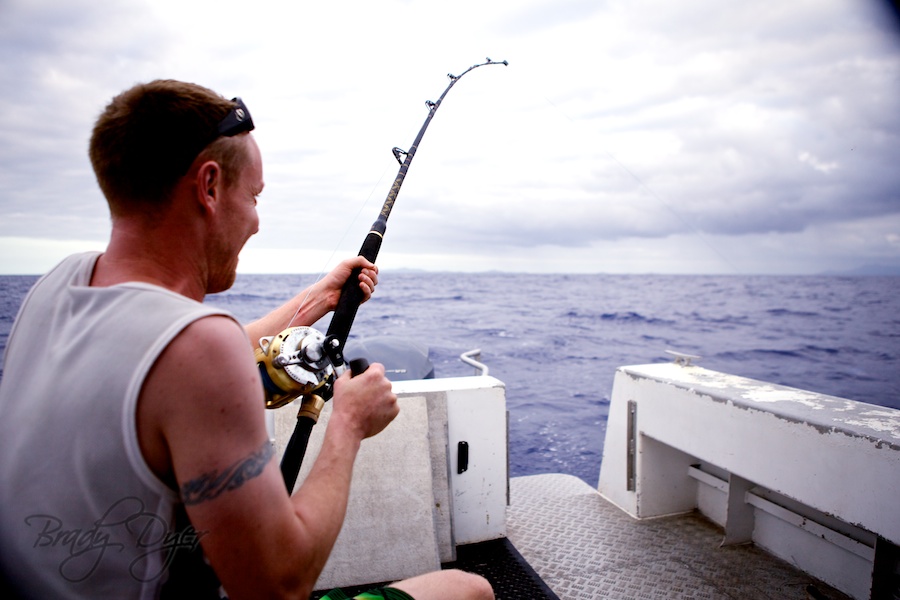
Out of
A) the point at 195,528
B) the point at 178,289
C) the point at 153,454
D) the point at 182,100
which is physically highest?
the point at 182,100

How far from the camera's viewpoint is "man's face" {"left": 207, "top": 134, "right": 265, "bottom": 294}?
1181mm

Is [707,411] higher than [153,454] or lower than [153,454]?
lower

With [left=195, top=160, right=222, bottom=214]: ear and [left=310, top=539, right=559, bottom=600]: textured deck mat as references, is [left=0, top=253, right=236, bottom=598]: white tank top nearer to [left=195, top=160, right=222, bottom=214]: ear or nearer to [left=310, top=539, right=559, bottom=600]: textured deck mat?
[left=195, top=160, right=222, bottom=214]: ear

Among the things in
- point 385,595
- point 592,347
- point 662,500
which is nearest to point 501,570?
point 662,500

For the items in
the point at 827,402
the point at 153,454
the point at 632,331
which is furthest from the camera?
the point at 632,331

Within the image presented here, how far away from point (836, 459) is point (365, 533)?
2101 millimetres

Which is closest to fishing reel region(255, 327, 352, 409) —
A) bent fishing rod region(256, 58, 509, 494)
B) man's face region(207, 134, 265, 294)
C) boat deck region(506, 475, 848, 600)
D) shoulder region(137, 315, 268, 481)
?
bent fishing rod region(256, 58, 509, 494)

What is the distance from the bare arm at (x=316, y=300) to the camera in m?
1.95

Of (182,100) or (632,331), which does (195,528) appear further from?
(632,331)

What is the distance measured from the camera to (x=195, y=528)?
929mm

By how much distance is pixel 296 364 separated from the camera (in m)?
1.44

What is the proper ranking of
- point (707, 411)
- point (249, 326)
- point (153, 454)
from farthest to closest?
point (707, 411), point (249, 326), point (153, 454)

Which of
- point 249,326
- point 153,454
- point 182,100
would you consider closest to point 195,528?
point 153,454

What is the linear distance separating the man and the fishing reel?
0.38m
